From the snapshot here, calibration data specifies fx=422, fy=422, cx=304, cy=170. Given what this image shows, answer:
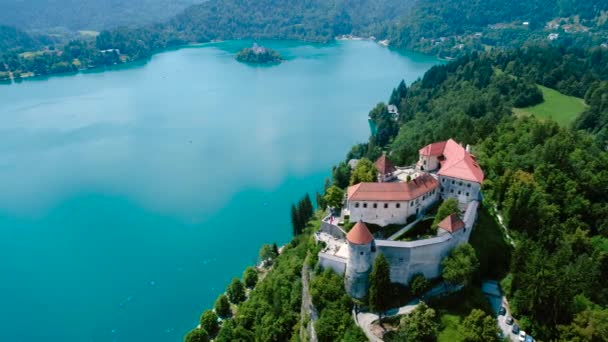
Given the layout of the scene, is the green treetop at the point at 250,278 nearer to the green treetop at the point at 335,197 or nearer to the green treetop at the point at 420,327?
the green treetop at the point at 335,197

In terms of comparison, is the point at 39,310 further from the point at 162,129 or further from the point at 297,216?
the point at 162,129

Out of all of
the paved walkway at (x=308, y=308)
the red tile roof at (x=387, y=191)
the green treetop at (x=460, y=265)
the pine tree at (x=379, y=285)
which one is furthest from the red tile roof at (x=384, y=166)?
the pine tree at (x=379, y=285)

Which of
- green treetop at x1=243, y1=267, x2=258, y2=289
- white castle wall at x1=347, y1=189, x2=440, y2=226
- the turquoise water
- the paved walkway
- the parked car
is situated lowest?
the turquoise water

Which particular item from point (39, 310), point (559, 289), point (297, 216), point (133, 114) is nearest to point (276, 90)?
point (133, 114)

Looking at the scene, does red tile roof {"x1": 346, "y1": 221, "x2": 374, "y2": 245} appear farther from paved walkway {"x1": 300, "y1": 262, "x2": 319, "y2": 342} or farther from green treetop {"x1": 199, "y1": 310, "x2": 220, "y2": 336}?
green treetop {"x1": 199, "y1": 310, "x2": 220, "y2": 336}

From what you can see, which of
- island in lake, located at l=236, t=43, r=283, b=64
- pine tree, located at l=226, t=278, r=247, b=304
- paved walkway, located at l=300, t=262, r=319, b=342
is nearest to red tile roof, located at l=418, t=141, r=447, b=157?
paved walkway, located at l=300, t=262, r=319, b=342

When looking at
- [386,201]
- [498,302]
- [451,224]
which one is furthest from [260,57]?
[498,302]

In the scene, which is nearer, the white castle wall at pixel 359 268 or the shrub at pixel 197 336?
the white castle wall at pixel 359 268
